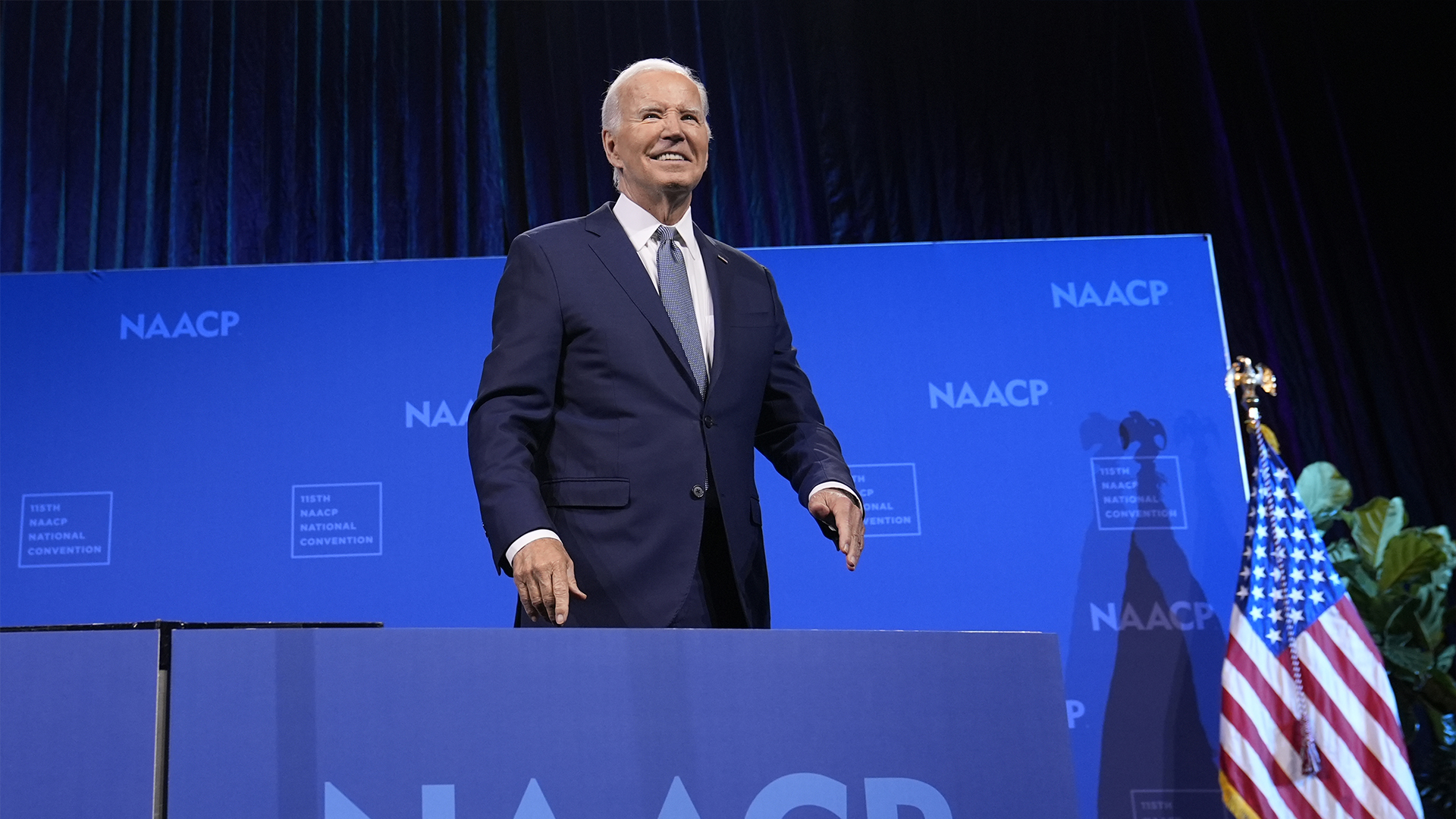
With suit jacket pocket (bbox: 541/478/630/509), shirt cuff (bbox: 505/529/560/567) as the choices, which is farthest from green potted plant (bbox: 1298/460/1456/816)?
shirt cuff (bbox: 505/529/560/567)

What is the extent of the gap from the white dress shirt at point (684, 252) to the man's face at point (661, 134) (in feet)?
0.13

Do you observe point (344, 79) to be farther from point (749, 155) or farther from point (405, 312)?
point (749, 155)

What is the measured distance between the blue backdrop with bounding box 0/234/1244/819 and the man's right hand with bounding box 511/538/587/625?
6.41ft

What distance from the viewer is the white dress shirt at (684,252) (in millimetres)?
1759

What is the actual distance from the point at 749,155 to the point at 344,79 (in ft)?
4.61

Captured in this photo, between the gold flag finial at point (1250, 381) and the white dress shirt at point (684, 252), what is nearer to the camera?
the white dress shirt at point (684, 252)

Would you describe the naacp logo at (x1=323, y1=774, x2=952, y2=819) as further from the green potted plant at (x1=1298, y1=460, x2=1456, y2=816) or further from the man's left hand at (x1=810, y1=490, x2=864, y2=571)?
the green potted plant at (x1=1298, y1=460, x2=1456, y2=816)

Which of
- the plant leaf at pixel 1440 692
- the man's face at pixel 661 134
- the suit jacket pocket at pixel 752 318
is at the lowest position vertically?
the plant leaf at pixel 1440 692

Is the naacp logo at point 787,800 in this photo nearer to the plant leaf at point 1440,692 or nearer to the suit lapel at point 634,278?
the suit lapel at point 634,278

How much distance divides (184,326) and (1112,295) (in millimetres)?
2730

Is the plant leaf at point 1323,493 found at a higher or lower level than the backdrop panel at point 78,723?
higher

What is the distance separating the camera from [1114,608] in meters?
3.36

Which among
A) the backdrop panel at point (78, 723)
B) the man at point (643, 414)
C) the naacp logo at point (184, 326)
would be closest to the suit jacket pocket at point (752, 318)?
the man at point (643, 414)

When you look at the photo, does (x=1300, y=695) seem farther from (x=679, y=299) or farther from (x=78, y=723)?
(x=78, y=723)
